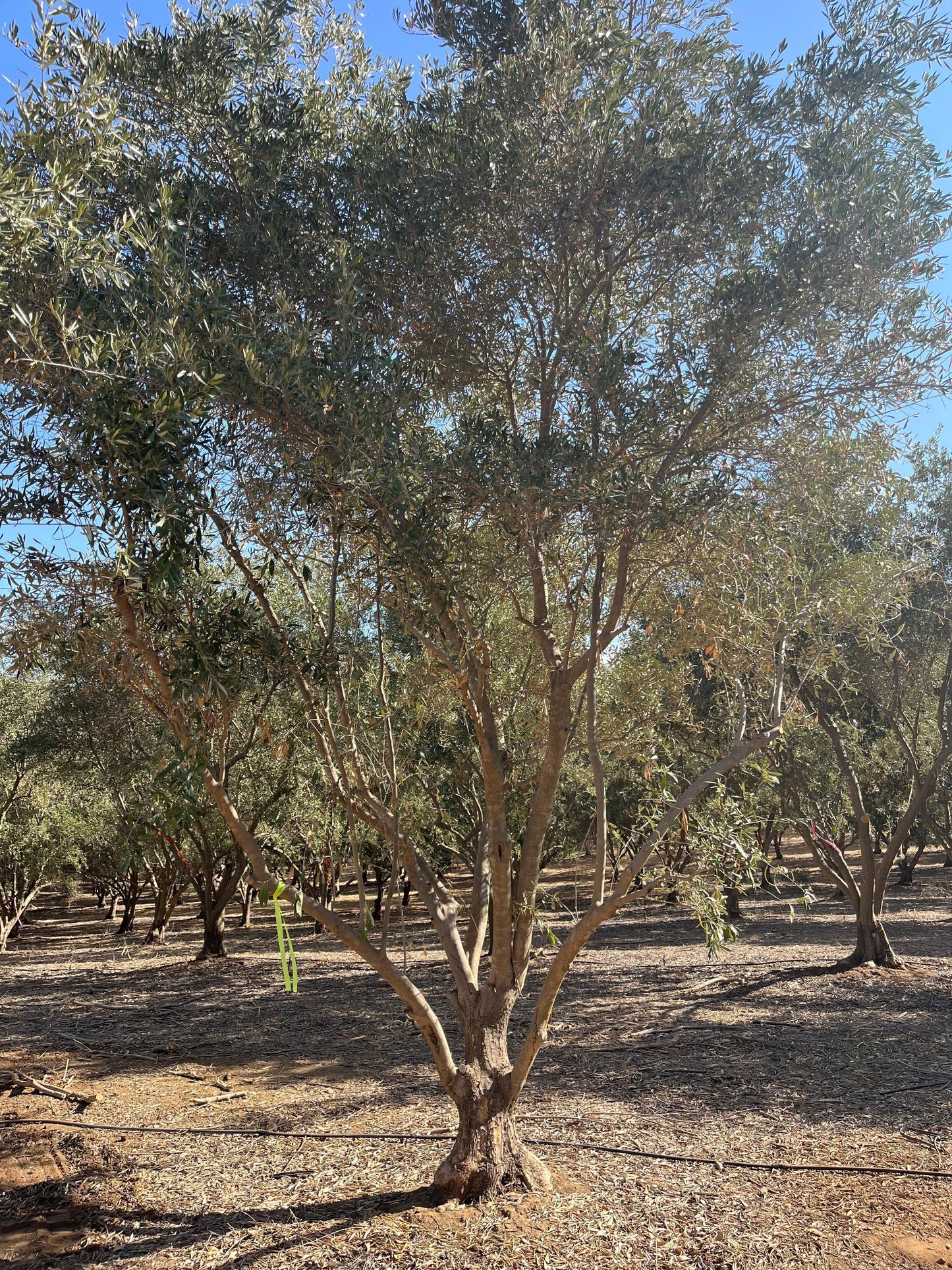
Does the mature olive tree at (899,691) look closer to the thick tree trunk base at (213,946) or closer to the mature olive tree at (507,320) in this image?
the mature olive tree at (507,320)

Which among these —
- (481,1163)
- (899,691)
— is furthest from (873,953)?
(481,1163)

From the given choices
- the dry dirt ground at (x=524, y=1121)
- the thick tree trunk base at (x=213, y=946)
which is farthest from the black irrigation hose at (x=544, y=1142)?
the thick tree trunk base at (x=213, y=946)

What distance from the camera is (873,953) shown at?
14.0 meters

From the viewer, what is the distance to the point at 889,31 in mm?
5602

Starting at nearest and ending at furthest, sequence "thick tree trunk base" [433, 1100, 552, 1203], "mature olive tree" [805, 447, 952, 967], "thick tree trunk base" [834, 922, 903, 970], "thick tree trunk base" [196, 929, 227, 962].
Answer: "thick tree trunk base" [433, 1100, 552, 1203] → "mature olive tree" [805, 447, 952, 967] → "thick tree trunk base" [834, 922, 903, 970] → "thick tree trunk base" [196, 929, 227, 962]

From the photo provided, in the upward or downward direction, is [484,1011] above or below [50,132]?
below

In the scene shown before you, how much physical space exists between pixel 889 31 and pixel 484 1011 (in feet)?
22.4

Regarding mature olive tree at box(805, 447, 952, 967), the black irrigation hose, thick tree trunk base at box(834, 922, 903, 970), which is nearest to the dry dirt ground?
the black irrigation hose

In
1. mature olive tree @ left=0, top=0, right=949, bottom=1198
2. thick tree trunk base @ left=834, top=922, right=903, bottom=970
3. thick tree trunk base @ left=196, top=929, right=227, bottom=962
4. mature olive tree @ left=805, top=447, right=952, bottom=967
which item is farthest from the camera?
thick tree trunk base @ left=196, top=929, right=227, bottom=962

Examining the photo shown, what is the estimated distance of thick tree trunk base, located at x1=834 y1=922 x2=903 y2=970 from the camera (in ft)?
45.8

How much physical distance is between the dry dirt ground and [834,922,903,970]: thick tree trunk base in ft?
1.62

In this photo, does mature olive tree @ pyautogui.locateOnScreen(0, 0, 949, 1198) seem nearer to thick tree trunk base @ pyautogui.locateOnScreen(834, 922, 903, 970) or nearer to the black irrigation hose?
the black irrigation hose

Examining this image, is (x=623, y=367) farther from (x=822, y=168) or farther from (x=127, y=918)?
(x=127, y=918)

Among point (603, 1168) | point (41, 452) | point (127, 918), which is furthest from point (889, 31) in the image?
point (127, 918)
